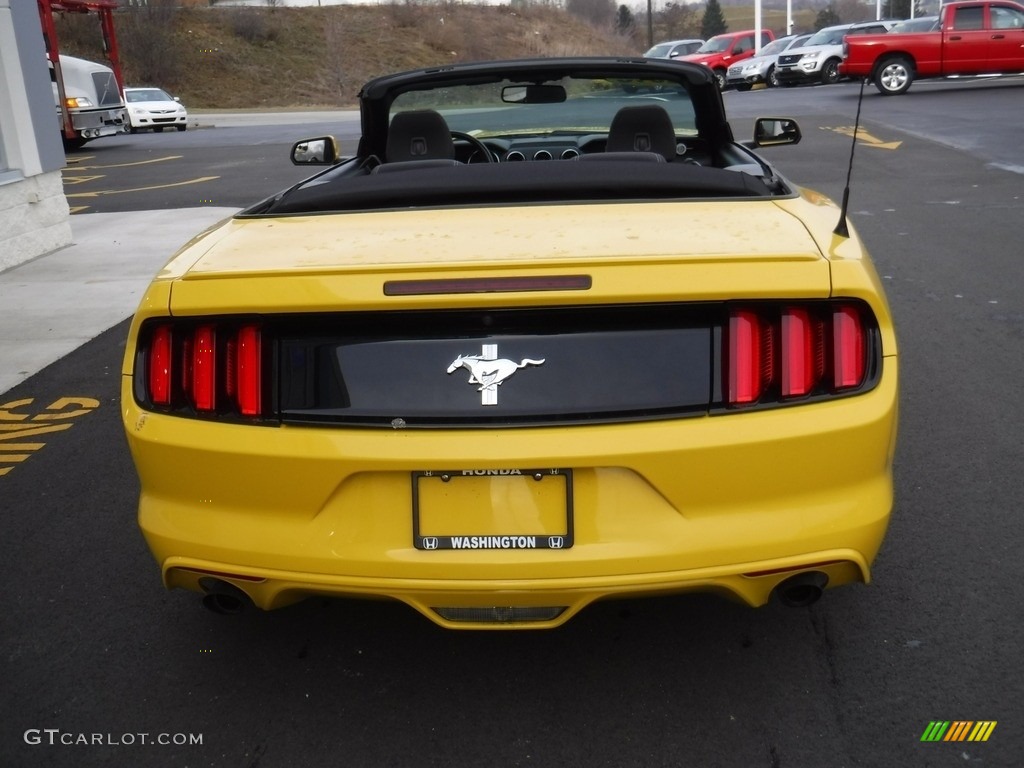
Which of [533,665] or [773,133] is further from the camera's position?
[773,133]

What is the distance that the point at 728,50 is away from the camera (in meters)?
39.0

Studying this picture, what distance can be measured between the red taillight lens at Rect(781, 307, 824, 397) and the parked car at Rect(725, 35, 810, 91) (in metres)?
32.2

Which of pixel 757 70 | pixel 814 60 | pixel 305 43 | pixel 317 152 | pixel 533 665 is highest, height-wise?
pixel 317 152

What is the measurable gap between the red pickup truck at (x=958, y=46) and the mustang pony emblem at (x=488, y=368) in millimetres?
24448

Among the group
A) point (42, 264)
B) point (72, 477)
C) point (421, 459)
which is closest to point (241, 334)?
point (421, 459)

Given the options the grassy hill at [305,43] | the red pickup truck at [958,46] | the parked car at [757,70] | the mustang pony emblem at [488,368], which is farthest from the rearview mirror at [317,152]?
the grassy hill at [305,43]

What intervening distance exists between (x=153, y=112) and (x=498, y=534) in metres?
31.9

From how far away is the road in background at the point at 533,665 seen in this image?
270 cm

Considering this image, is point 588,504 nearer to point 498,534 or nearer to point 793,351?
point 498,534

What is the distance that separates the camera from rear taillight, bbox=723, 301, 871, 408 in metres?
2.54

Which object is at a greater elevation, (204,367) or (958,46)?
(204,367)

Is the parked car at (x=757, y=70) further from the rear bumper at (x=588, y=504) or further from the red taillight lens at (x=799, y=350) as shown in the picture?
the rear bumper at (x=588, y=504)

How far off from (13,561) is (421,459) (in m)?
2.15

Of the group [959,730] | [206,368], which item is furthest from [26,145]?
[959,730]
